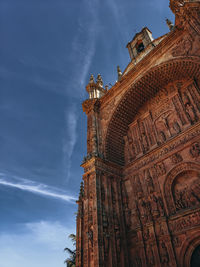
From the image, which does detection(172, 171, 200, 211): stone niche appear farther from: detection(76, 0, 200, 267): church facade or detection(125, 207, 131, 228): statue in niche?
detection(125, 207, 131, 228): statue in niche

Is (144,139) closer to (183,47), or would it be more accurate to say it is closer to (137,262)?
(183,47)

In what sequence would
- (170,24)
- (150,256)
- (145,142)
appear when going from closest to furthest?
1. (150,256)
2. (145,142)
3. (170,24)

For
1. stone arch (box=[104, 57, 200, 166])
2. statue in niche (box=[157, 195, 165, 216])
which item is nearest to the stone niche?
statue in niche (box=[157, 195, 165, 216])

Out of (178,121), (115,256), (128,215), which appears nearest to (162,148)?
(178,121)

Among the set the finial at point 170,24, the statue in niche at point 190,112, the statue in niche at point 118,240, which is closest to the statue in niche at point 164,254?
the statue in niche at point 118,240

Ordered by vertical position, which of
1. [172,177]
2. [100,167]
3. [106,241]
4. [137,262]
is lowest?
[137,262]

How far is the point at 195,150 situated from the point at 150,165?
109 inches

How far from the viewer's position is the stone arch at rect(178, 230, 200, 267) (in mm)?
8055

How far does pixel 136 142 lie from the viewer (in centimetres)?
1362

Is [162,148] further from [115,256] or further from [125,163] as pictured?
[115,256]

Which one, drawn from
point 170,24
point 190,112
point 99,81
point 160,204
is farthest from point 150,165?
point 170,24

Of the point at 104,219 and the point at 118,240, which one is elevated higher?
the point at 104,219

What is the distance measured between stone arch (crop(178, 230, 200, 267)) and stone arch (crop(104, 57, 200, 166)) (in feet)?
20.2

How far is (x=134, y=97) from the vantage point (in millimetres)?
14180
